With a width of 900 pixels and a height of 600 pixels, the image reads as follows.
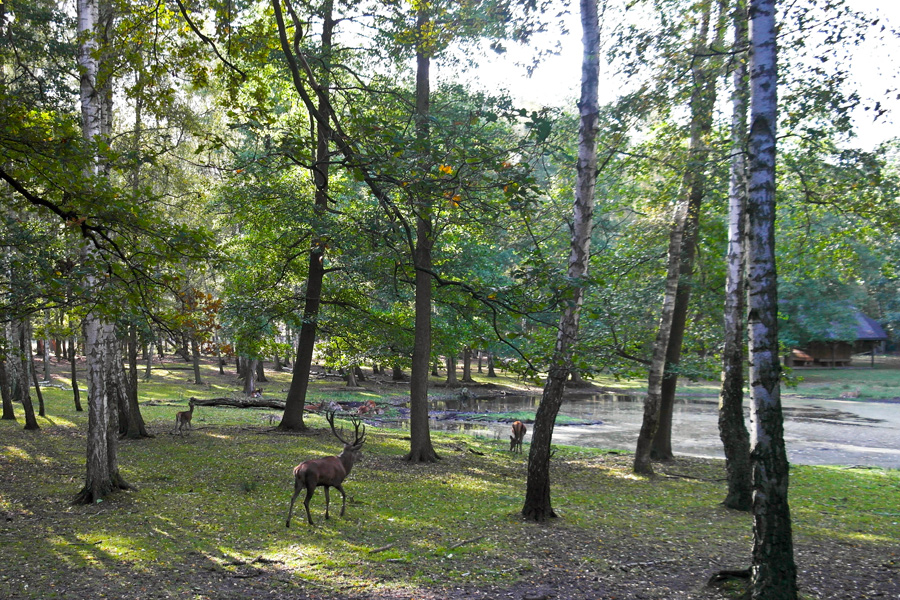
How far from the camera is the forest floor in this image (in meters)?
6.34

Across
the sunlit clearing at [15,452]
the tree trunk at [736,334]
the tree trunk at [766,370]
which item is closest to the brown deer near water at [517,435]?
the tree trunk at [736,334]

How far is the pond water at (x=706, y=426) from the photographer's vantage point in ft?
66.4

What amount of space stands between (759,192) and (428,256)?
28.1ft

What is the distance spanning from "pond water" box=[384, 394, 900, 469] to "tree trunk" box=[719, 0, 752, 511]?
28.4ft

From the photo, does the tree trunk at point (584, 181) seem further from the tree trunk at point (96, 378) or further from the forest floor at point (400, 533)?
the tree trunk at point (96, 378)

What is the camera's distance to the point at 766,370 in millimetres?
5273

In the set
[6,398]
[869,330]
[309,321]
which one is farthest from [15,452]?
[869,330]

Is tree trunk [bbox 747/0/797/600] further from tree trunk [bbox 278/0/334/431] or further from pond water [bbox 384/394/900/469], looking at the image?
pond water [bbox 384/394/900/469]

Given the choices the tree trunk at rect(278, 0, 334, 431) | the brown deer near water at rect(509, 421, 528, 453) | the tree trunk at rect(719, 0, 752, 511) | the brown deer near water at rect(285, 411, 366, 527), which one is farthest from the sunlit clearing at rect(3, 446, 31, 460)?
the tree trunk at rect(719, 0, 752, 511)

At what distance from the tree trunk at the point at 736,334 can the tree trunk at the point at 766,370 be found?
483 cm

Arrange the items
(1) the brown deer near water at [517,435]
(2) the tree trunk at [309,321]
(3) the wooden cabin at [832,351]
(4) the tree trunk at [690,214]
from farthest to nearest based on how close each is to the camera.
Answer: (3) the wooden cabin at [832,351] → (1) the brown deer near water at [517,435] → (2) the tree trunk at [309,321] → (4) the tree trunk at [690,214]

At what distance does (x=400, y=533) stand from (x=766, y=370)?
197 inches

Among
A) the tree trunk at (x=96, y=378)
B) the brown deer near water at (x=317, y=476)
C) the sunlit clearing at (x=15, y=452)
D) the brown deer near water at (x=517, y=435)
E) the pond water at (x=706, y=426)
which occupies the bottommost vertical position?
the pond water at (x=706, y=426)

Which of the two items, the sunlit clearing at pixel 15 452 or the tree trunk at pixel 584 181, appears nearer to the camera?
the tree trunk at pixel 584 181
